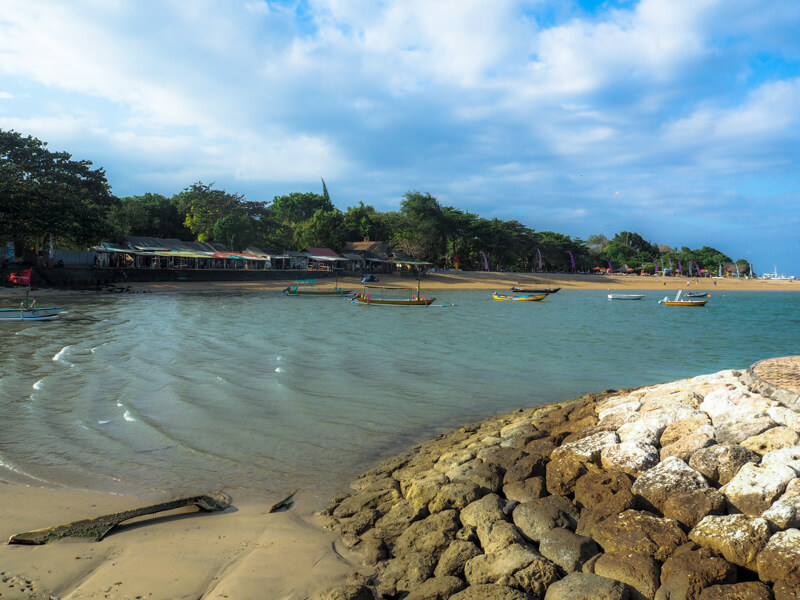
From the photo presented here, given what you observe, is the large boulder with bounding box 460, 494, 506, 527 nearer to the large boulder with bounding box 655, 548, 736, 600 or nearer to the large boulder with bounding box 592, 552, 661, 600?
the large boulder with bounding box 592, 552, 661, 600

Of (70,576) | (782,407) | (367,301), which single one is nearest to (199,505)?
(70,576)

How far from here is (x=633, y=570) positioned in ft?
13.4

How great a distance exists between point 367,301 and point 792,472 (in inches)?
1495

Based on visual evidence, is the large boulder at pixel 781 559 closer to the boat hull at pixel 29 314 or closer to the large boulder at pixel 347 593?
the large boulder at pixel 347 593

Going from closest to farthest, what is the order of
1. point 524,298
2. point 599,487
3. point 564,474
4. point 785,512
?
point 785,512, point 599,487, point 564,474, point 524,298

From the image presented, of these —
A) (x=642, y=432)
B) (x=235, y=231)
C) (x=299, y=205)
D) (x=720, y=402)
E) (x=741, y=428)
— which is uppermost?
(x=299, y=205)

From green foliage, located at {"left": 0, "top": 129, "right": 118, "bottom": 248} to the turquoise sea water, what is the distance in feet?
37.1

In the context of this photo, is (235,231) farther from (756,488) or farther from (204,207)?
(756,488)

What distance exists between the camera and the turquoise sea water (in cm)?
796

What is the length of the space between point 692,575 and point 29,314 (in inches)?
1160

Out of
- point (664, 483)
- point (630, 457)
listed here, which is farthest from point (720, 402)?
point (664, 483)

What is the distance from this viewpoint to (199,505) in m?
6.09

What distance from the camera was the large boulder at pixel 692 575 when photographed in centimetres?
380

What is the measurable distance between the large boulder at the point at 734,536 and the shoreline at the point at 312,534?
0.11ft
